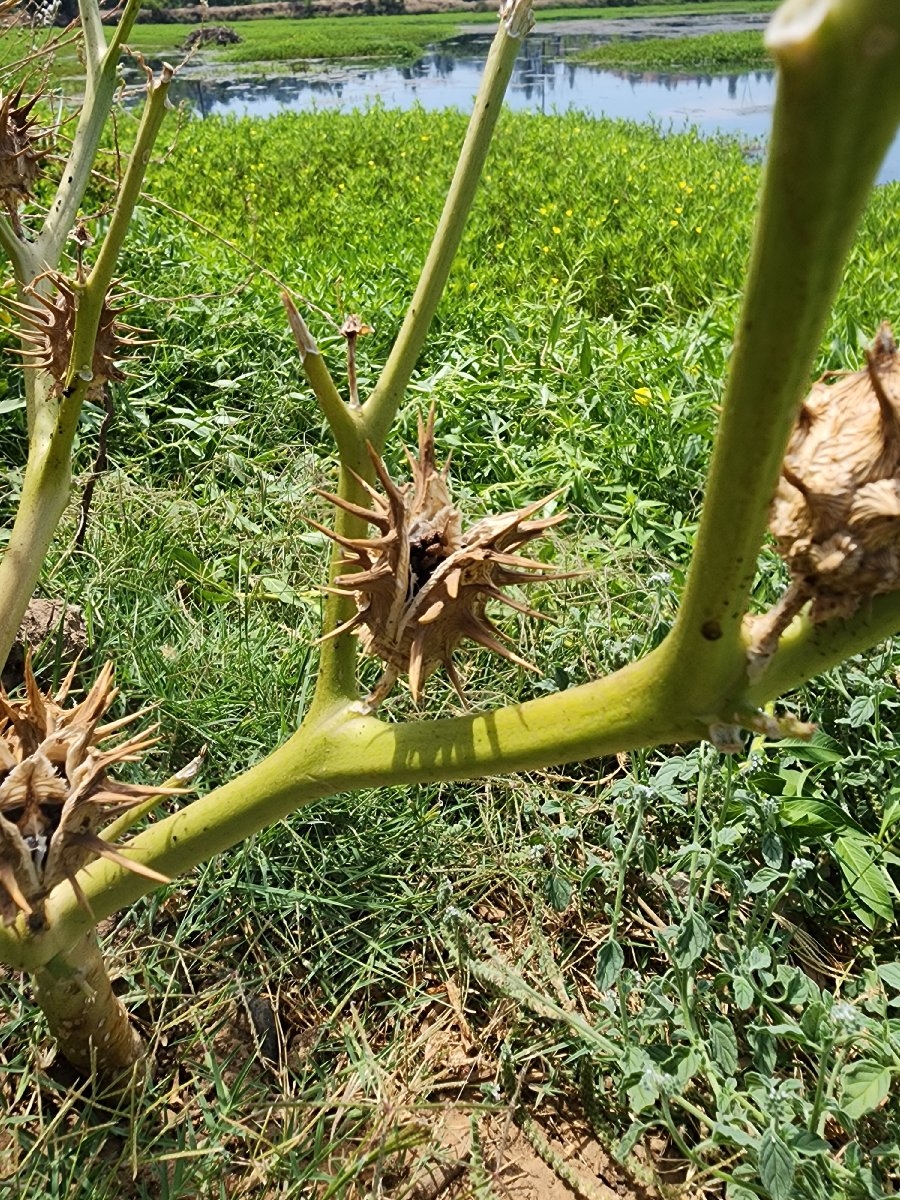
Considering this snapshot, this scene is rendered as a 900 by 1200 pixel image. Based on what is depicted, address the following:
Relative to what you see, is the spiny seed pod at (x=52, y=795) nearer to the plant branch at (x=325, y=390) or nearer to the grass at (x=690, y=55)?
the plant branch at (x=325, y=390)

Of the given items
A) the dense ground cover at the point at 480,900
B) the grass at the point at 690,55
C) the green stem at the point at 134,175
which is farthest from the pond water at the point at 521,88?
the green stem at the point at 134,175

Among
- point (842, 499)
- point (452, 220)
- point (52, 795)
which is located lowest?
point (52, 795)

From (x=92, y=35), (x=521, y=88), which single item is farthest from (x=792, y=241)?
(x=521, y=88)

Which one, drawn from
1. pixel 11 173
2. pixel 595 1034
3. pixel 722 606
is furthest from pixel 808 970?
pixel 11 173

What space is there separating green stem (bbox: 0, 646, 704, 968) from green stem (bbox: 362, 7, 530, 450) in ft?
1.01

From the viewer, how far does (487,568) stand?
2.64 ft

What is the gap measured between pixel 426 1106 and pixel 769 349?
4.15 feet

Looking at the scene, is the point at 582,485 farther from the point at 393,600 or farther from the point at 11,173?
the point at 393,600

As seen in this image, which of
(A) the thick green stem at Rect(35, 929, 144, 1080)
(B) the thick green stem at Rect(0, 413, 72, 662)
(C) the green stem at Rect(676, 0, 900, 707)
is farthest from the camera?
(B) the thick green stem at Rect(0, 413, 72, 662)

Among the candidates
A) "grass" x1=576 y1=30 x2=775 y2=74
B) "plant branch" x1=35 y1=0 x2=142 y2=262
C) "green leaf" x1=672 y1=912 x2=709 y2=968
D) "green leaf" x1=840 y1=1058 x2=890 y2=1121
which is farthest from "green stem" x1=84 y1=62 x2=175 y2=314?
"grass" x1=576 y1=30 x2=775 y2=74

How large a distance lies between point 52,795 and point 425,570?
417 mm

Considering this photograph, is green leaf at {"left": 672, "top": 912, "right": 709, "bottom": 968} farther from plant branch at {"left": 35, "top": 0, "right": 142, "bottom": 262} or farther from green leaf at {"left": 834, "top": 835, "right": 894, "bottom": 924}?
plant branch at {"left": 35, "top": 0, "right": 142, "bottom": 262}

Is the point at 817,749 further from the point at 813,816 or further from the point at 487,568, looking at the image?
the point at 487,568

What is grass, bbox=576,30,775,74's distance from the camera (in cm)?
1488
